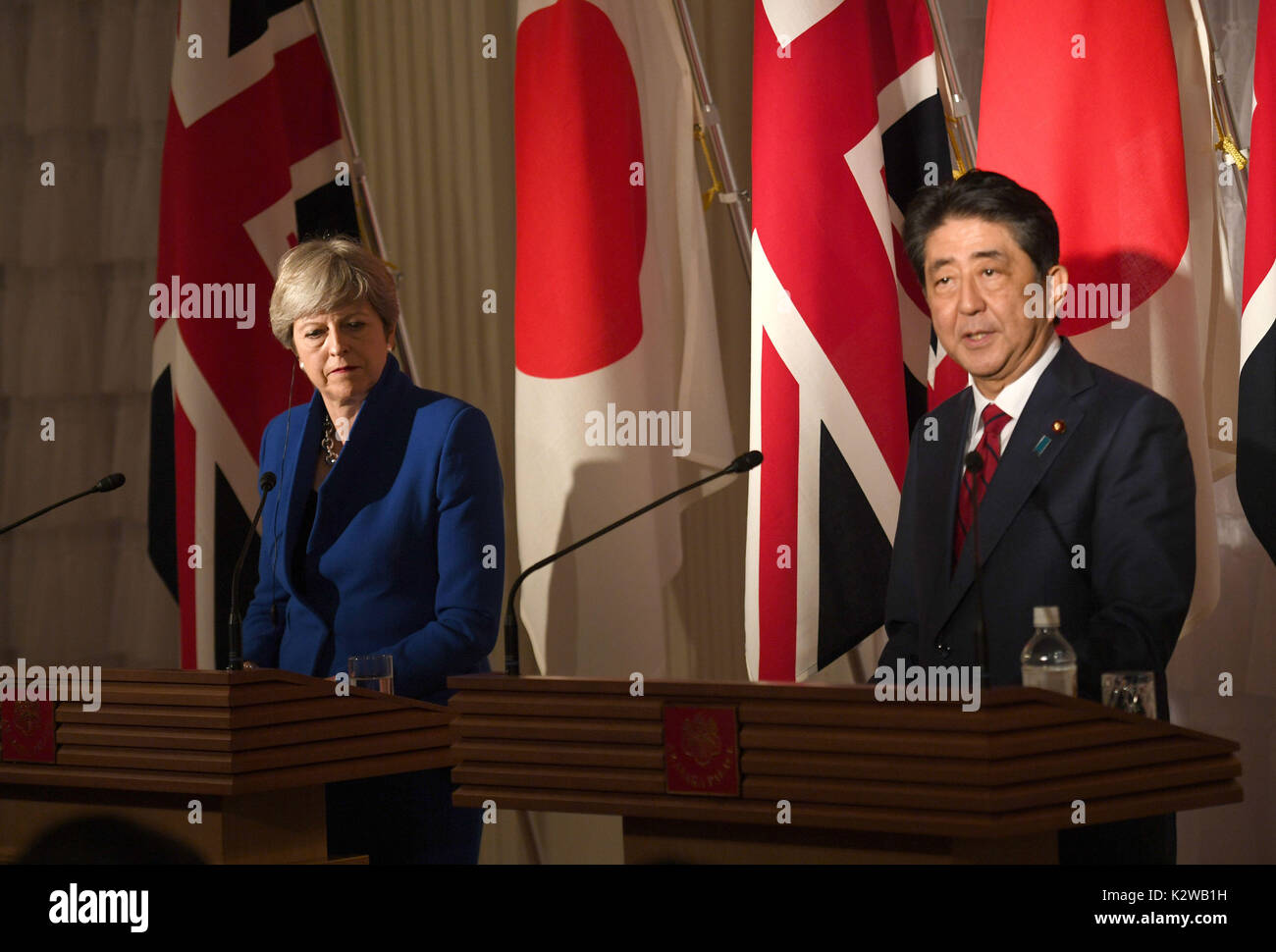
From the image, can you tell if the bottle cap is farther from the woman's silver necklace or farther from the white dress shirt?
the woman's silver necklace

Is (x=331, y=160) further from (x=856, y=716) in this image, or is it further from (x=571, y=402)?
(x=856, y=716)

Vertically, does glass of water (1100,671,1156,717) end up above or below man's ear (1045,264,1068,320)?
below

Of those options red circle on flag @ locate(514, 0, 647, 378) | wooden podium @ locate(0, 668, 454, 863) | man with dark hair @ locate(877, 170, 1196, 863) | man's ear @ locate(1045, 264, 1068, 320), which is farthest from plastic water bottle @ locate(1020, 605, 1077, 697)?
red circle on flag @ locate(514, 0, 647, 378)

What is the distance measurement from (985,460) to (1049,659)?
535 millimetres

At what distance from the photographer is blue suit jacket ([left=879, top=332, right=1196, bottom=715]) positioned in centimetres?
237

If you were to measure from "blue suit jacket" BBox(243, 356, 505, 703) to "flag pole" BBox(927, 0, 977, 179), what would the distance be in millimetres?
1148

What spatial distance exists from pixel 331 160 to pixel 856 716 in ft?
8.89

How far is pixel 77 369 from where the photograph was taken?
4.70 m

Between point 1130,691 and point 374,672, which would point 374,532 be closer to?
point 374,672

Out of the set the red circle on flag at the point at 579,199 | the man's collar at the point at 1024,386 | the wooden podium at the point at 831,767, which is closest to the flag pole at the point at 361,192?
the red circle on flag at the point at 579,199

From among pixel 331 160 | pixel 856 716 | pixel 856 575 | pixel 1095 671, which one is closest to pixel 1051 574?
pixel 1095 671

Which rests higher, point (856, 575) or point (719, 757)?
point (856, 575)

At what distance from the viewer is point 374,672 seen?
2.57m

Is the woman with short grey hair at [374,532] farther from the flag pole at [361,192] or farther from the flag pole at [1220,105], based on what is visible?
the flag pole at [1220,105]
